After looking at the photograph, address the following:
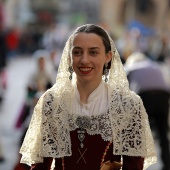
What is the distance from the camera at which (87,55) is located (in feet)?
10.2

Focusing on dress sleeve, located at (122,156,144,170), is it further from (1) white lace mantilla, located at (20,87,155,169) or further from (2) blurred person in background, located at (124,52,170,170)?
Answer: (2) blurred person in background, located at (124,52,170,170)

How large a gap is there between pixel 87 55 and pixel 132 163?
567mm

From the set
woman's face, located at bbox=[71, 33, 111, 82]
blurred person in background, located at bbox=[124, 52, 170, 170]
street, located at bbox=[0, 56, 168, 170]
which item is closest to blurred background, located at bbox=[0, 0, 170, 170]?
street, located at bbox=[0, 56, 168, 170]

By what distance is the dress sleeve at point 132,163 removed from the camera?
3.09 m

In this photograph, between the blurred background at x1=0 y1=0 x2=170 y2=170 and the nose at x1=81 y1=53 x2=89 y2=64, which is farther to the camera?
the blurred background at x1=0 y1=0 x2=170 y2=170

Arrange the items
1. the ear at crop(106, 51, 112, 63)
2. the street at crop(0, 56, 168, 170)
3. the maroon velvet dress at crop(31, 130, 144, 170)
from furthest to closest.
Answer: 1. the street at crop(0, 56, 168, 170)
2. the ear at crop(106, 51, 112, 63)
3. the maroon velvet dress at crop(31, 130, 144, 170)

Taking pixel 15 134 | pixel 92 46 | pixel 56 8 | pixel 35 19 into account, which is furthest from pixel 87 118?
pixel 56 8

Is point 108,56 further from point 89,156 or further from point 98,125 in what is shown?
point 89,156

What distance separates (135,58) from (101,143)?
4710mm

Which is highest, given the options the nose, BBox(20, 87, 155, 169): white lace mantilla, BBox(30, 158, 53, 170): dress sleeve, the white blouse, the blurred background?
the blurred background

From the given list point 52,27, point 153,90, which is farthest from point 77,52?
point 52,27

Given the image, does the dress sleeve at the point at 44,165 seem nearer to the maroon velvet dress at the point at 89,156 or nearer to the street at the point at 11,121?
the maroon velvet dress at the point at 89,156

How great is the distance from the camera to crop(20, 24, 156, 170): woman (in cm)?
309

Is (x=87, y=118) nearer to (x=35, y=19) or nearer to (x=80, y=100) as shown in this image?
(x=80, y=100)
